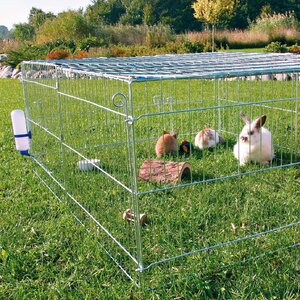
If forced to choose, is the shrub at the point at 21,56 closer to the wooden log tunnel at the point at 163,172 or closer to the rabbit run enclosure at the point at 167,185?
the rabbit run enclosure at the point at 167,185

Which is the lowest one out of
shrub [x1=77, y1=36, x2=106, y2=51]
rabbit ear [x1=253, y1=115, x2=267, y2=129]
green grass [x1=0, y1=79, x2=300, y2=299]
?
green grass [x1=0, y1=79, x2=300, y2=299]

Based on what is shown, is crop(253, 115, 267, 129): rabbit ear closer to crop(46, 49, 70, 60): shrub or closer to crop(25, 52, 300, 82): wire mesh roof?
crop(25, 52, 300, 82): wire mesh roof

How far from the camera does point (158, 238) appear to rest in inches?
107

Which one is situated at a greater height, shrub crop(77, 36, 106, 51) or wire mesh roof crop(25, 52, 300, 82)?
shrub crop(77, 36, 106, 51)

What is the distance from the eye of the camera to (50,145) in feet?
14.5

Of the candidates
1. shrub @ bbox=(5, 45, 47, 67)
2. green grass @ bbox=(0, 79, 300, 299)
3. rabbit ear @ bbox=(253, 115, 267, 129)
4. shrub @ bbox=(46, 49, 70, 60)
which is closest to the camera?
green grass @ bbox=(0, 79, 300, 299)

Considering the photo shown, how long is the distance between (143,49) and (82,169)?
40.8 feet

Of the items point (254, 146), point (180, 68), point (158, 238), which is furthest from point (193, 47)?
point (158, 238)

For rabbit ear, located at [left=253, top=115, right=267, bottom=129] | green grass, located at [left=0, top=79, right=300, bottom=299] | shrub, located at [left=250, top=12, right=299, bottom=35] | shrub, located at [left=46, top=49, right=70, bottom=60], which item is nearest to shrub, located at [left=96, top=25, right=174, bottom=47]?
shrub, located at [left=46, top=49, right=70, bottom=60]

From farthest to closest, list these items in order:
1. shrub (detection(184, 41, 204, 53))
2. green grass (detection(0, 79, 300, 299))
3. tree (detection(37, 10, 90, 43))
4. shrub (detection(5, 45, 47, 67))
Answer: tree (detection(37, 10, 90, 43)), shrub (detection(184, 41, 204, 53)), shrub (detection(5, 45, 47, 67)), green grass (detection(0, 79, 300, 299))

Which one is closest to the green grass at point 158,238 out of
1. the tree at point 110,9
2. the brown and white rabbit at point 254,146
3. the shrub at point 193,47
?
the brown and white rabbit at point 254,146

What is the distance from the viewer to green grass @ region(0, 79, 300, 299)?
2266 millimetres

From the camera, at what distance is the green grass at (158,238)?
7.43ft

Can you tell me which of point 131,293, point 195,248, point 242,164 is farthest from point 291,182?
point 131,293
